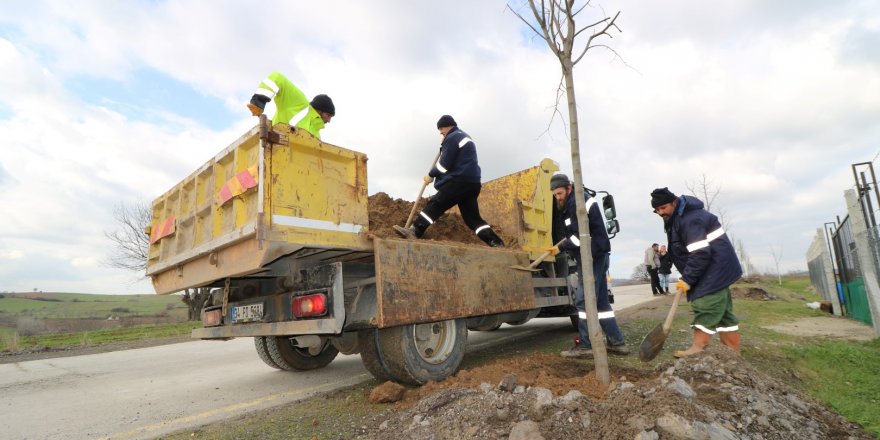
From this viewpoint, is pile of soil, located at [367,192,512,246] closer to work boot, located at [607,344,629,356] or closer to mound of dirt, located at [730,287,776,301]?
work boot, located at [607,344,629,356]

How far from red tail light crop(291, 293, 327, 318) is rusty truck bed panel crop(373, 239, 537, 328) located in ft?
1.46

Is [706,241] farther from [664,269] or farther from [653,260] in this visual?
[664,269]

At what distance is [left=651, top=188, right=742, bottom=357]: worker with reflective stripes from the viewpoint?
3.82 meters

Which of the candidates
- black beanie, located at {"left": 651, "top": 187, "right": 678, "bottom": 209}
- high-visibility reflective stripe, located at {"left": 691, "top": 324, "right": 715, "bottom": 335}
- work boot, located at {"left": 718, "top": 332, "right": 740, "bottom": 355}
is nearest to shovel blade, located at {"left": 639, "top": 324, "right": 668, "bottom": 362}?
high-visibility reflective stripe, located at {"left": 691, "top": 324, "right": 715, "bottom": 335}

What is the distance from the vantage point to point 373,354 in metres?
3.72

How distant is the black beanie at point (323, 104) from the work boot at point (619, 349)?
152 inches

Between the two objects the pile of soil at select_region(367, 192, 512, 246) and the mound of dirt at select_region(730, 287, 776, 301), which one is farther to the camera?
the mound of dirt at select_region(730, 287, 776, 301)

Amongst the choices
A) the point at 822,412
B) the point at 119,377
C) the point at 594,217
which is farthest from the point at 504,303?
the point at 119,377

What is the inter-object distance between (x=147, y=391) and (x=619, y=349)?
15.9 feet

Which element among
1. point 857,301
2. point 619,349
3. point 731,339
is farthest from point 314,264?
point 857,301

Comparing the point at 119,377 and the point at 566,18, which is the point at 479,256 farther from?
the point at 119,377

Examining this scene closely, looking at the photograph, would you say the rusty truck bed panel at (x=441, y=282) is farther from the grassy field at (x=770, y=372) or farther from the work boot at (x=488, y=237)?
the grassy field at (x=770, y=372)

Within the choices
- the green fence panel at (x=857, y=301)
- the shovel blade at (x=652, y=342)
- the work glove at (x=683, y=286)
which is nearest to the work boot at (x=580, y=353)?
the shovel blade at (x=652, y=342)

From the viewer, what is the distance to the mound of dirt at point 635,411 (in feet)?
6.96
